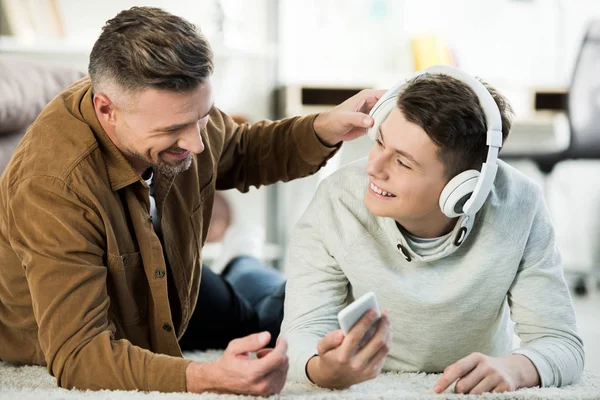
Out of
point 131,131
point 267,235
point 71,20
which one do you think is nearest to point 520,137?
point 267,235

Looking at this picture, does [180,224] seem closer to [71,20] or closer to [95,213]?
[95,213]

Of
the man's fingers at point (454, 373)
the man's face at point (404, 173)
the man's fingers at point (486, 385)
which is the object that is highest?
the man's face at point (404, 173)

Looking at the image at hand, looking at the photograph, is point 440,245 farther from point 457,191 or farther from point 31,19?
point 31,19

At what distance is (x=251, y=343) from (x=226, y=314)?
883 mm

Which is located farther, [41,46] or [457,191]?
[41,46]

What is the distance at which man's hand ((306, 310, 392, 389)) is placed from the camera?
3.62 feet

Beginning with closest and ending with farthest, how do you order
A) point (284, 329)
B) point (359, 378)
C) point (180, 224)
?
point (359, 378), point (284, 329), point (180, 224)

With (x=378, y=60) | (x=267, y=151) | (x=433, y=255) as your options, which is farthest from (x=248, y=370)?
(x=378, y=60)

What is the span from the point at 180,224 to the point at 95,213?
0.31m

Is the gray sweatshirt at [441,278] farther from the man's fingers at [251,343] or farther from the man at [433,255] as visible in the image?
the man's fingers at [251,343]

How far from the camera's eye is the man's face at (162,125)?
4.28ft

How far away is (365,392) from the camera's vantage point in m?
1.18

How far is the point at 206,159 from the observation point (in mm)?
1654

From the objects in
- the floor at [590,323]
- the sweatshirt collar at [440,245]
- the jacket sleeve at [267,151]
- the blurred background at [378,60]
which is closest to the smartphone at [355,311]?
the sweatshirt collar at [440,245]
